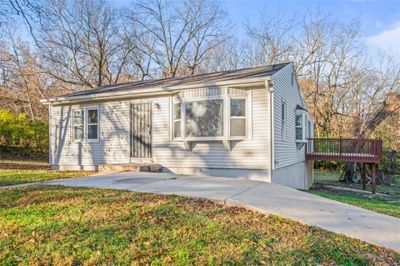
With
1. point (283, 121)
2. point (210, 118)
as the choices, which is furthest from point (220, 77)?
point (283, 121)

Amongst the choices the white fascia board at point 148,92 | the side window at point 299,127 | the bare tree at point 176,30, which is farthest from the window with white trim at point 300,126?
the bare tree at point 176,30

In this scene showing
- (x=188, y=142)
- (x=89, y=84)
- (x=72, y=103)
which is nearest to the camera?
(x=188, y=142)

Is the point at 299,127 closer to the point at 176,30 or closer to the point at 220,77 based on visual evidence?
the point at 220,77

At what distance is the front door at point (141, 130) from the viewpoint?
10773 millimetres

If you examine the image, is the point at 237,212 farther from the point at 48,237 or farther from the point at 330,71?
the point at 330,71

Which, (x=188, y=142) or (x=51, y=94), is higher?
(x=51, y=94)

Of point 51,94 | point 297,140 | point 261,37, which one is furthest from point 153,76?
point 297,140

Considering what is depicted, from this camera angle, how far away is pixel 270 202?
5.88 meters

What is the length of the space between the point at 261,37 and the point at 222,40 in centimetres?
352

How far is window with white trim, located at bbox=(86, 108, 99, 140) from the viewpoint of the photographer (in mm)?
11711

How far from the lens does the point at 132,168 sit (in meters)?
10.0

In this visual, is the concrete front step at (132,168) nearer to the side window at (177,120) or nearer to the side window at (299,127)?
the side window at (177,120)

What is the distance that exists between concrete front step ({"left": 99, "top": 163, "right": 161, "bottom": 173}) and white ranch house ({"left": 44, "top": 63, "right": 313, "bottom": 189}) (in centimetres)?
31

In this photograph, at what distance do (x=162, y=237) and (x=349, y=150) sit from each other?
41.0 feet
